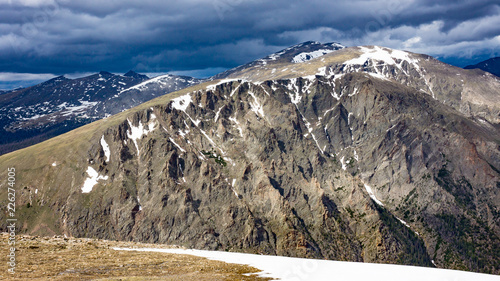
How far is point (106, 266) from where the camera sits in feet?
150

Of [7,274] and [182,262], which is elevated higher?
[7,274]

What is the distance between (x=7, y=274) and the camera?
3972 centimetres

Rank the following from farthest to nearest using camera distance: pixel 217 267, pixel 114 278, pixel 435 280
Answer: 1. pixel 217 267
2. pixel 114 278
3. pixel 435 280

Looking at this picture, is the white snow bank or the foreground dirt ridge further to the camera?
the foreground dirt ridge

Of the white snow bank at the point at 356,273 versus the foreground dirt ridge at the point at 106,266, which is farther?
the foreground dirt ridge at the point at 106,266

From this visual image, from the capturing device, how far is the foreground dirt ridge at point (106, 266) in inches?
1582

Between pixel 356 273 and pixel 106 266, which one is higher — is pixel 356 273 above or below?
below

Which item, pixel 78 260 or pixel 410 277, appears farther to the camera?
pixel 78 260

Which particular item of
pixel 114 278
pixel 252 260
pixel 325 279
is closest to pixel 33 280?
pixel 114 278

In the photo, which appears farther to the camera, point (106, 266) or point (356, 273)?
point (106, 266)

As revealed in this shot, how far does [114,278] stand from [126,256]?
14024mm

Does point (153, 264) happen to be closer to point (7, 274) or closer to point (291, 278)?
point (7, 274)

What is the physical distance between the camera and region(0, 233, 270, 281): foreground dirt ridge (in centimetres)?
4019

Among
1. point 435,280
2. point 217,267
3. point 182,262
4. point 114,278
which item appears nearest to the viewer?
point 435,280
